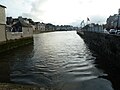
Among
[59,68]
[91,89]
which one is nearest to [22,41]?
[59,68]

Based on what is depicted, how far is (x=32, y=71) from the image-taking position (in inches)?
792

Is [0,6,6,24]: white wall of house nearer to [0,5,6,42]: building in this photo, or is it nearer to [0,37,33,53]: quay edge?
[0,5,6,42]: building

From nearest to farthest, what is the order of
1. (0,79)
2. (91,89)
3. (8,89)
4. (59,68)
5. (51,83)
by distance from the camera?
(8,89), (91,89), (51,83), (0,79), (59,68)

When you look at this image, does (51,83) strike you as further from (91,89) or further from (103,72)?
(103,72)

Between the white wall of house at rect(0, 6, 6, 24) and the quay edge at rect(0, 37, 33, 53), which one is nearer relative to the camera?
the quay edge at rect(0, 37, 33, 53)

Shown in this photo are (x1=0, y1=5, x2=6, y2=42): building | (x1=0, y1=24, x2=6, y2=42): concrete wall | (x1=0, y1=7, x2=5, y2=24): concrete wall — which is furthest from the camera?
(x1=0, y1=7, x2=5, y2=24): concrete wall

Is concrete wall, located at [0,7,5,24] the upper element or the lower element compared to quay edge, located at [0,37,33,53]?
upper

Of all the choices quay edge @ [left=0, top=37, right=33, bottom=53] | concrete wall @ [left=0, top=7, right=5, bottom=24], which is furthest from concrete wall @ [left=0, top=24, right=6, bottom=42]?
quay edge @ [left=0, top=37, right=33, bottom=53]

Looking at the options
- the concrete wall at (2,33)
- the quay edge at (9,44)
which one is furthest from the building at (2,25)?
the quay edge at (9,44)

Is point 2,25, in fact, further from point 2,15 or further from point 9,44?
point 9,44

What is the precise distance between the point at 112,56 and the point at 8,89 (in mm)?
14836

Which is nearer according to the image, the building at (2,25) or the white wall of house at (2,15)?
the building at (2,25)

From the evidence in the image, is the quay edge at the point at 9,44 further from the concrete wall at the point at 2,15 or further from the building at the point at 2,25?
the concrete wall at the point at 2,15

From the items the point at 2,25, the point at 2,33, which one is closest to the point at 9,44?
the point at 2,33
